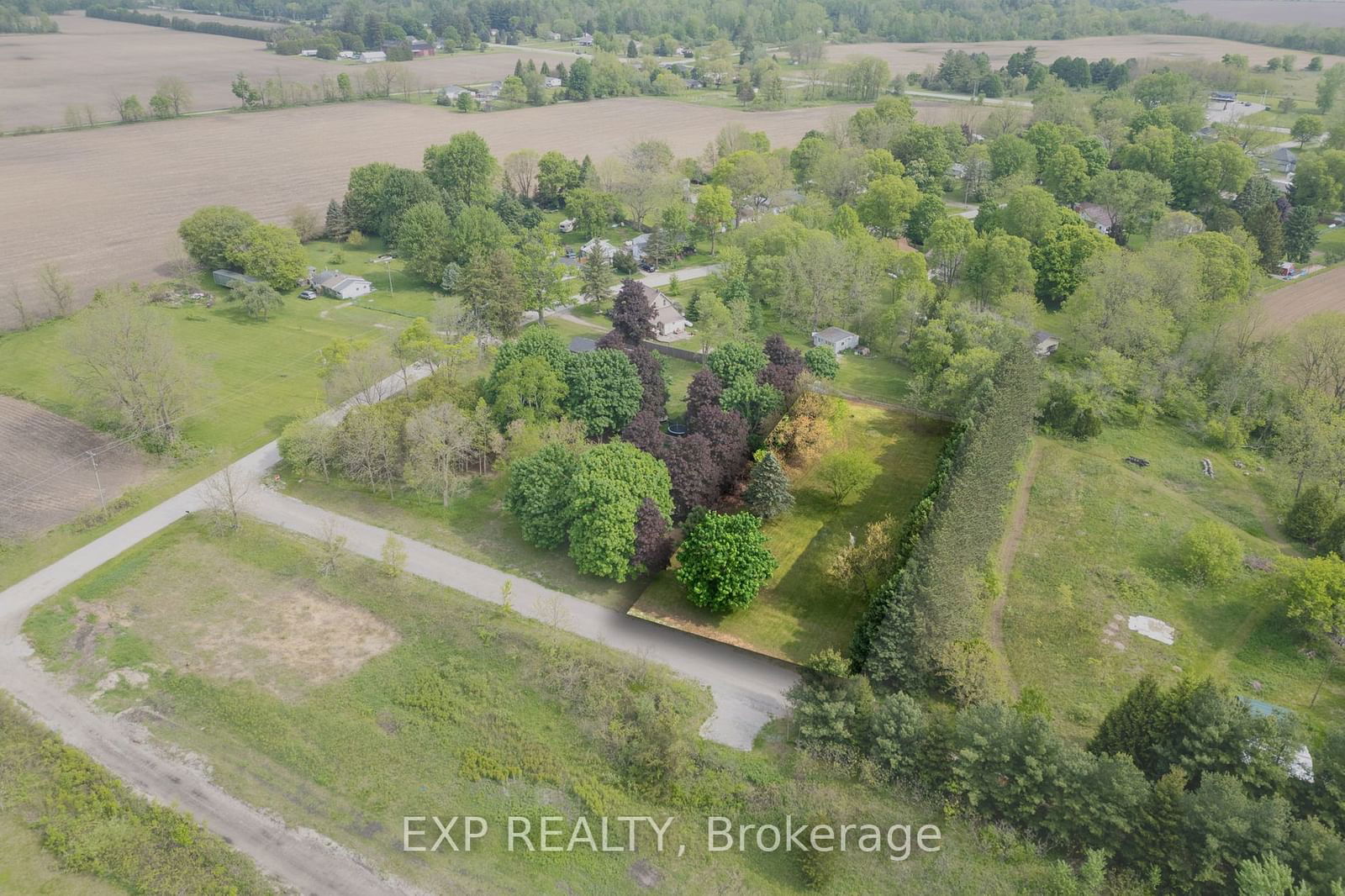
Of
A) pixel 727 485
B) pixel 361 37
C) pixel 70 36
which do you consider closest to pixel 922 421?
pixel 727 485

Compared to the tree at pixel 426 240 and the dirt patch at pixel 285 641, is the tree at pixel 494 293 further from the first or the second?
the dirt patch at pixel 285 641

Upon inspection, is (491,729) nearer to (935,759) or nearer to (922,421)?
(935,759)

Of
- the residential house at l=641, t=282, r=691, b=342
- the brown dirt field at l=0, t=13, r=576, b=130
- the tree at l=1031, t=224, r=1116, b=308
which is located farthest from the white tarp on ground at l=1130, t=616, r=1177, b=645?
the brown dirt field at l=0, t=13, r=576, b=130

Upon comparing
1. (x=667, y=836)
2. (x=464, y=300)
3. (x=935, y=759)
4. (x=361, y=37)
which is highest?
(x=361, y=37)

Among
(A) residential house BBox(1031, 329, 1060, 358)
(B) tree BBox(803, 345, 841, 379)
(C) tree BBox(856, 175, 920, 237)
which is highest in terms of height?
(C) tree BBox(856, 175, 920, 237)

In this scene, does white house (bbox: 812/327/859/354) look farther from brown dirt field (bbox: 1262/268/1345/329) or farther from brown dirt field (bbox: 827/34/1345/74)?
brown dirt field (bbox: 827/34/1345/74)

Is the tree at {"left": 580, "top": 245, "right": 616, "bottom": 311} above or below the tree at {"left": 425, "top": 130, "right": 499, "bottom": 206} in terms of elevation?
below

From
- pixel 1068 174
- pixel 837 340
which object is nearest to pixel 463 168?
pixel 837 340

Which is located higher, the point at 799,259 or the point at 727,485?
the point at 799,259
